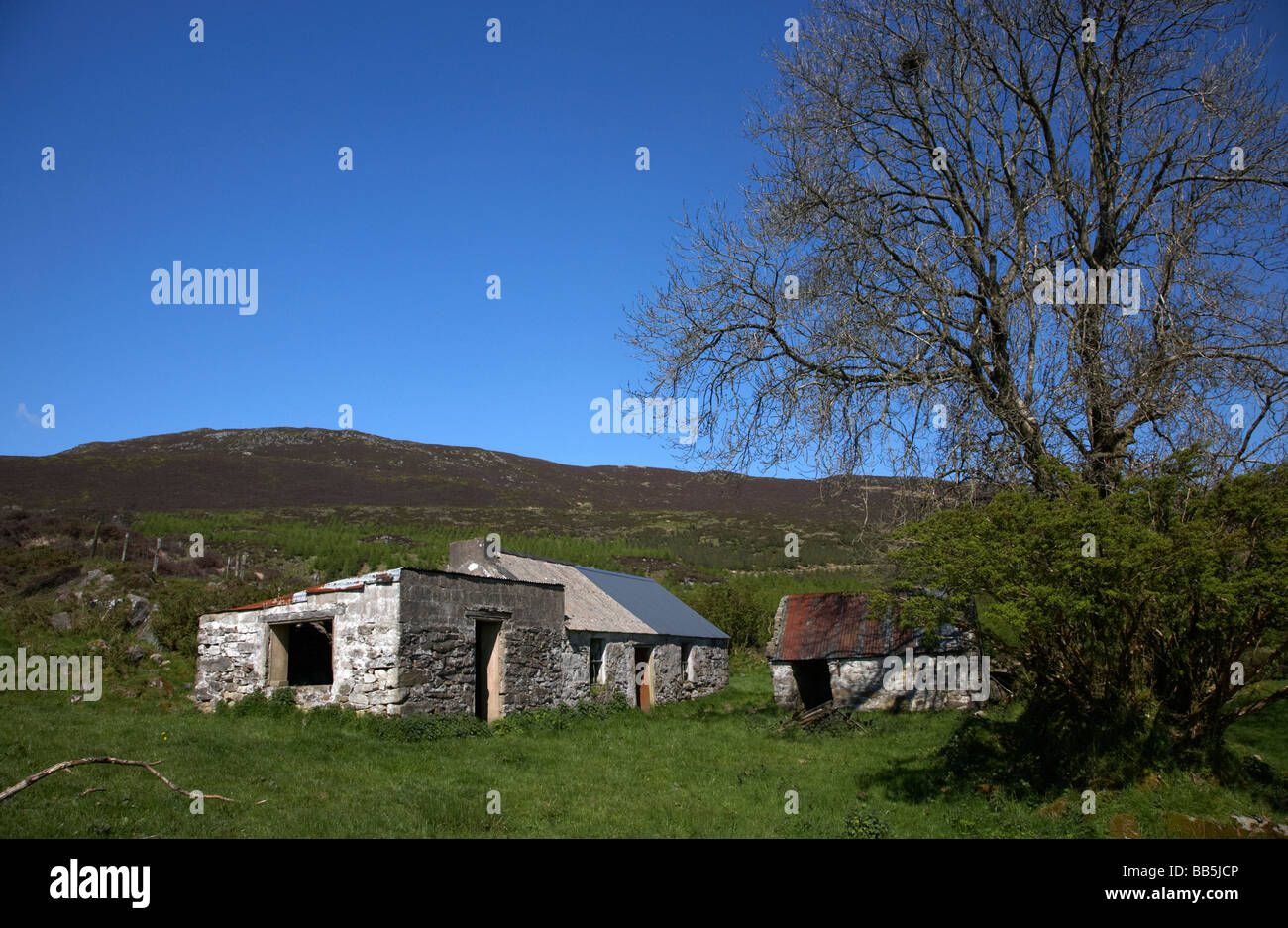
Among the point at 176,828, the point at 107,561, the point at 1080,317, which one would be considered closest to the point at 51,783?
the point at 176,828

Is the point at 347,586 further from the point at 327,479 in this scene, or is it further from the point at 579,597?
the point at 327,479

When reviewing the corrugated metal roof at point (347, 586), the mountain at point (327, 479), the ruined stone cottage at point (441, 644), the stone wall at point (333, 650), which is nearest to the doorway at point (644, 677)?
the ruined stone cottage at point (441, 644)

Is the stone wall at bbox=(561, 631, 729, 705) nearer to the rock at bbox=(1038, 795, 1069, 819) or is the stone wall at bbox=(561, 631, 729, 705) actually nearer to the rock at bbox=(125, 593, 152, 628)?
the rock at bbox=(1038, 795, 1069, 819)

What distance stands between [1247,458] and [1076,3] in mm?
7672

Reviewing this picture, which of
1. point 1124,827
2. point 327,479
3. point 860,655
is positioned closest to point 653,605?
point 860,655

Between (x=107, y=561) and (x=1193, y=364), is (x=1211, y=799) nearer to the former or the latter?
(x=1193, y=364)

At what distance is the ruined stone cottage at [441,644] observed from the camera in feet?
49.0

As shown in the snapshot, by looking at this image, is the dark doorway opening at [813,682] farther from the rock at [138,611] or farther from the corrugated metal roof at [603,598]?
the rock at [138,611]

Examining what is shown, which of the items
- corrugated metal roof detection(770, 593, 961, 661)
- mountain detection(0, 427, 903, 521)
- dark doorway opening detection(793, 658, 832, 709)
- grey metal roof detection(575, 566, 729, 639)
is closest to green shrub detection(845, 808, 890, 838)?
corrugated metal roof detection(770, 593, 961, 661)

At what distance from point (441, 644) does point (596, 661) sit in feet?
20.5

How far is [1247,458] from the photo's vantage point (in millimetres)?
10734

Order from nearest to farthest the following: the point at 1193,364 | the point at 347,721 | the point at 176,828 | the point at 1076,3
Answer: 1. the point at 176,828
2. the point at 1193,364
3. the point at 1076,3
4. the point at 347,721

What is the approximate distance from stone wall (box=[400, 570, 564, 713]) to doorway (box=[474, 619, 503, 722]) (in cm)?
13

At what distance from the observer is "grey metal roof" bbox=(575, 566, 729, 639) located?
24875mm
